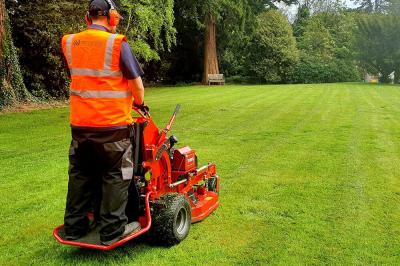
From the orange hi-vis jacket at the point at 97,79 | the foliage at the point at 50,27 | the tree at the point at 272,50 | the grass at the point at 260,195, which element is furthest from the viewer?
the tree at the point at 272,50

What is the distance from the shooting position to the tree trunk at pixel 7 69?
1502 cm

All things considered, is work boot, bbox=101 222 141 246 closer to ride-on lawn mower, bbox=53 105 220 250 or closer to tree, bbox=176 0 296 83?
ride-on lawn mower, bbox=53 105 220 250

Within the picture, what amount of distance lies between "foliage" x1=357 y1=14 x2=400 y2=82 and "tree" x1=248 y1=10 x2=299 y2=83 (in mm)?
5215

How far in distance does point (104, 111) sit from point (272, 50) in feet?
115

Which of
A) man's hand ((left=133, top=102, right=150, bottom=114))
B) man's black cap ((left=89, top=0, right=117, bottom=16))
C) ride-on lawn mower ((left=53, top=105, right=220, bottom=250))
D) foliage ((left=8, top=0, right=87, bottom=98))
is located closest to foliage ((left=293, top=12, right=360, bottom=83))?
foliage ((left=8, top=0, right=87, bottom=98))

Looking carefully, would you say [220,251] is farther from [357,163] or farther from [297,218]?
[357,163]

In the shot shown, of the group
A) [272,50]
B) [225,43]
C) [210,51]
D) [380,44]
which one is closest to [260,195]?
[210,51]

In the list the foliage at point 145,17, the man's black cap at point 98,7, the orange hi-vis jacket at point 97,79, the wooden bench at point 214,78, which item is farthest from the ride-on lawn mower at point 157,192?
the wooden bench at point 214,78

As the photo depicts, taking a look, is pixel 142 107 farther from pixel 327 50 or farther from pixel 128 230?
pixel 327 50

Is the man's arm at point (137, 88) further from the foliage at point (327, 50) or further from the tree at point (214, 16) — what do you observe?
the foliage at point (327, 50)

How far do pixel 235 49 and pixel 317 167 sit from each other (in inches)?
1187

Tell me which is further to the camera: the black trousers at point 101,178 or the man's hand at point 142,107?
the man's hand at point 142,107

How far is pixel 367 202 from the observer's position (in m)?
6.34

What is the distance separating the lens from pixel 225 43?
35.4 m
